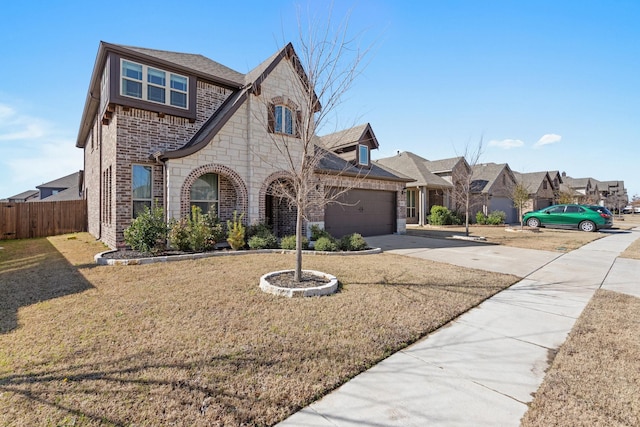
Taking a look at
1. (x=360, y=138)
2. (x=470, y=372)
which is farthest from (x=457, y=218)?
(x=470, y=372)

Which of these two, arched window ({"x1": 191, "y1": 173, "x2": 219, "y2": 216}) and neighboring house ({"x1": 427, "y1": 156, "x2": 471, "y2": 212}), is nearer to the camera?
arched window ({"x1": 191, "y1": 173, "x2": 219, "y2": 216})

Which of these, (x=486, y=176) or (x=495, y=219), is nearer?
(x=495, y=219)

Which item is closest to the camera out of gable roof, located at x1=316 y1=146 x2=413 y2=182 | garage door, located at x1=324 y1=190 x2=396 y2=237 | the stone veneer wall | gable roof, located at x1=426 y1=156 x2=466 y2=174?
the stone veneer wall

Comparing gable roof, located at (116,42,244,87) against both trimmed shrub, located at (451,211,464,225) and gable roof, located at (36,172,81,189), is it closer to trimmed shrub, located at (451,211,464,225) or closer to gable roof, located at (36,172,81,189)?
trimmed shrub, located at (451,211,464,225)

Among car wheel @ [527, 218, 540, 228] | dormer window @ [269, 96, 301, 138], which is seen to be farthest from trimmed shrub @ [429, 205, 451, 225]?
dormer window @ [269, 96, 301, 138]

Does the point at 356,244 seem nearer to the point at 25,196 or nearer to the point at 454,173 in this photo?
the point at 454,173

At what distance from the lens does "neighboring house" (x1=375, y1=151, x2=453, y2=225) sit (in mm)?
22516

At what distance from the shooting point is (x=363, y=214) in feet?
47.7

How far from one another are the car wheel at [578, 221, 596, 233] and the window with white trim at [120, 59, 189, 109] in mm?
24599

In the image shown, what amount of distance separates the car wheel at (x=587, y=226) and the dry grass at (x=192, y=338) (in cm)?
1813

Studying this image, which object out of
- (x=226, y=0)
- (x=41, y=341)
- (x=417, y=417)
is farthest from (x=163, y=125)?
(x=417, y=417)

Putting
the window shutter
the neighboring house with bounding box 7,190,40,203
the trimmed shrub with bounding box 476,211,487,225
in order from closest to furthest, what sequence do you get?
the window shutter < the trimmed shrub with bounding box 476,211,487,225 < the neighboring house with bounding box 7,190,40,203

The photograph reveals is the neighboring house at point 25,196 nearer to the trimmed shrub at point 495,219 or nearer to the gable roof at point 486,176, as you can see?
the gable roof at point 486,176

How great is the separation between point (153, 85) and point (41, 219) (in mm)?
11045
